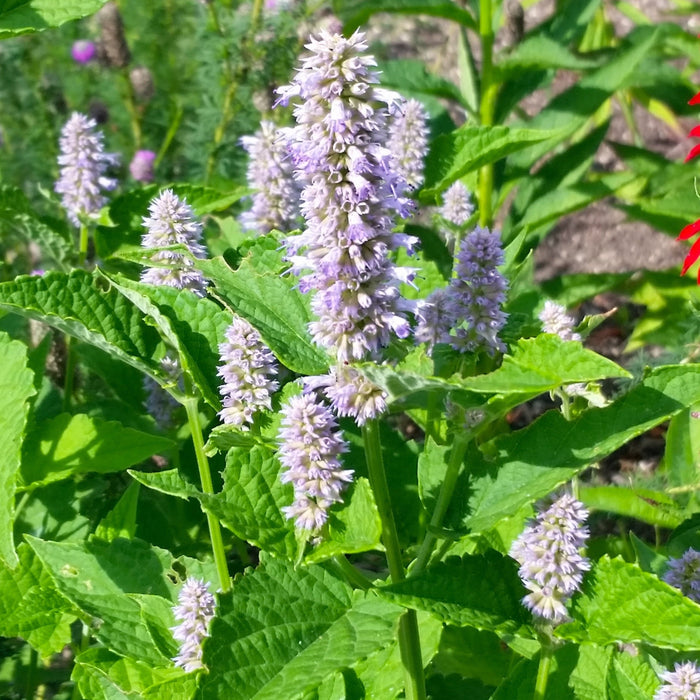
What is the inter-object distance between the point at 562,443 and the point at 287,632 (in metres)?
0.51

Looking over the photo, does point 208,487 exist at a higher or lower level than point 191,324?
lower

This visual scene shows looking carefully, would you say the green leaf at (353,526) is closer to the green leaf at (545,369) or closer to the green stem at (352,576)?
the green stem at (352,576)

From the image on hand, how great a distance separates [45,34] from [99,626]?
3481mm

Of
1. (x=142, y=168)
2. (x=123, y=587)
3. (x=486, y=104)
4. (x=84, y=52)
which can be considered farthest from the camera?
(x=84, y=52)

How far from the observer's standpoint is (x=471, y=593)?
59.2 inches

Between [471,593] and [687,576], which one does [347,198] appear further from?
[687,576]

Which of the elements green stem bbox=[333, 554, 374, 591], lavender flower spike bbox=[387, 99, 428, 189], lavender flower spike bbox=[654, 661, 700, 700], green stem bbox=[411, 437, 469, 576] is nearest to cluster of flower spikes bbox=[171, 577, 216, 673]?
green stem bbox=[333, 554, 374, 591]

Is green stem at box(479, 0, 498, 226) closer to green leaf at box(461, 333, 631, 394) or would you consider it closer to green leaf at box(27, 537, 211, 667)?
green leaf at box(27, 537, 211, 667)

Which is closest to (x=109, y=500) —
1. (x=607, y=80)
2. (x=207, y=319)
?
(x=207, y=319)

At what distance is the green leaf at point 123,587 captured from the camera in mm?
1703

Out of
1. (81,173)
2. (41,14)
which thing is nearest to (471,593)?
(41,14)

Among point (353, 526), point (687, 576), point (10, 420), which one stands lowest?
Result: point (687, 576)

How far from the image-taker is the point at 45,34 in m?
4.51

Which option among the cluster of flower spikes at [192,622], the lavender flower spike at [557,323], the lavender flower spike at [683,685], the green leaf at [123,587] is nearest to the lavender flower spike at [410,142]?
the lavender flower spike at [557,323]
